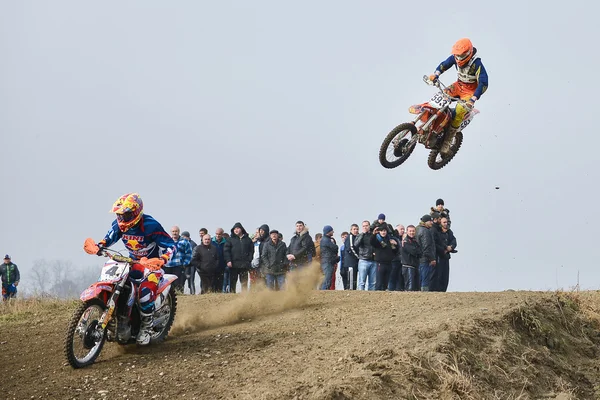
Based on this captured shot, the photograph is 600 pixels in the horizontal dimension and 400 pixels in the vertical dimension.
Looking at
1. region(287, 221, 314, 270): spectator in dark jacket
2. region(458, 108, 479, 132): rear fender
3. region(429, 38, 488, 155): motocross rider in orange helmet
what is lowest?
region(287, 221, 314, 270): spectator in dark jacket

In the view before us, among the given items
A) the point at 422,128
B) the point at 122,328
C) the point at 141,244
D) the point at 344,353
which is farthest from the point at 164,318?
the point at 422,128

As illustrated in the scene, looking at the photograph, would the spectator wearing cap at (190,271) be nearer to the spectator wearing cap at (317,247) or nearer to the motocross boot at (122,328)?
the spectator wearing cap at (317,247)

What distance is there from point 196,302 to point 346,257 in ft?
16.1

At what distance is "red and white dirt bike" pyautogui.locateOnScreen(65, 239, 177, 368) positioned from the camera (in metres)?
8.98

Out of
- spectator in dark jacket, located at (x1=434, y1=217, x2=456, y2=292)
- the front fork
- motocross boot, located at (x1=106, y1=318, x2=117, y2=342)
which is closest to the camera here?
the front fork

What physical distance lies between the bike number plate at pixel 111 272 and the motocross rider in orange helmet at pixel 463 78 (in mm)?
6887

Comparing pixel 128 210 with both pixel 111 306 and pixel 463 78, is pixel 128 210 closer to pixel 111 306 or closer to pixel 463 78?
pixel 111 306

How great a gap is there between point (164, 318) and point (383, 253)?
685 centimetres

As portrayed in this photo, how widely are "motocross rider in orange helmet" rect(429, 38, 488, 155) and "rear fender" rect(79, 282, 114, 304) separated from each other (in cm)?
716

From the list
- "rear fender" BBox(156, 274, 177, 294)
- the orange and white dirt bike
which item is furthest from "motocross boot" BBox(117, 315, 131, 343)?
the orange and white dirt bike

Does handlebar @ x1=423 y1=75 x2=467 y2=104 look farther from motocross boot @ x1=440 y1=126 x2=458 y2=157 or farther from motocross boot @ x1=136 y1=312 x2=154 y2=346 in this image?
motocross boot @ x1=136 y1=312 x2=154 y2=346

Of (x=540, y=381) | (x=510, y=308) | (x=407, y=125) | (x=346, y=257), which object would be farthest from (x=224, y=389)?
(x=346, y=257)

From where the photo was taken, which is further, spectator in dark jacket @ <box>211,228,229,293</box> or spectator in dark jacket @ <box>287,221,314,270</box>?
spectator in dark jacket @ <box>211,228,229,293</box>

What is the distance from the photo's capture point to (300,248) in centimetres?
1672
